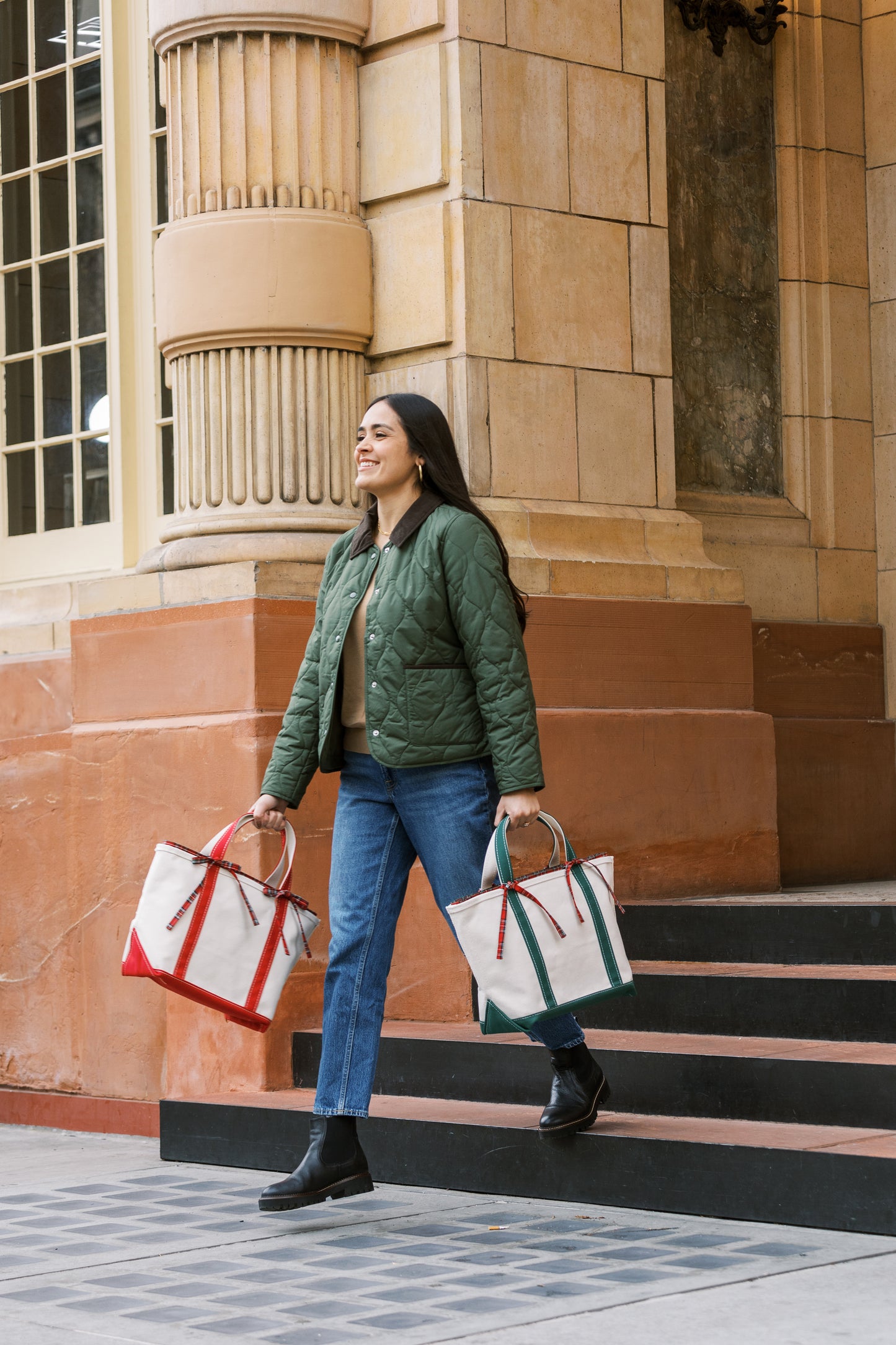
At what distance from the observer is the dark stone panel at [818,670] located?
27.9 ft

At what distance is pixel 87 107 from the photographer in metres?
9.20

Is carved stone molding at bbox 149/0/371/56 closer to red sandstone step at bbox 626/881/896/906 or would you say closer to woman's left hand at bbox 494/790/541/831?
red sandstone step at bbox 626/881/896/906

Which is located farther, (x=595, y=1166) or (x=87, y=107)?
(x=87, y=107)

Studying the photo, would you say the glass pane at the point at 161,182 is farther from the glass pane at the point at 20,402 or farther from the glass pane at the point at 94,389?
the glass pane at the point at 20,402

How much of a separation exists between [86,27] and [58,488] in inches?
82.0

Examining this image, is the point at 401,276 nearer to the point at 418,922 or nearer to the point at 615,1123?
the point at 418,922

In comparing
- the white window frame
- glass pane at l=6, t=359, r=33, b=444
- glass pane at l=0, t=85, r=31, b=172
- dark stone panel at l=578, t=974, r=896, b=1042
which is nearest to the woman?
dark stone panel at l=578, t=974, r=896, b=1042

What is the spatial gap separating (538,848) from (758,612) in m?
1.88

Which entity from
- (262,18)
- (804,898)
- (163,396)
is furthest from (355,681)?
(163,396)

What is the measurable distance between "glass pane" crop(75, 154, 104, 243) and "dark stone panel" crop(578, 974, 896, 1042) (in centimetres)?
451

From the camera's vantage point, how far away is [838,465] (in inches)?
351

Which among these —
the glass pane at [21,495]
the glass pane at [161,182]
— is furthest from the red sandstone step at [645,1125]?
the glass pane at [161,182]

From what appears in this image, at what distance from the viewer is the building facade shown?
7.36 metres

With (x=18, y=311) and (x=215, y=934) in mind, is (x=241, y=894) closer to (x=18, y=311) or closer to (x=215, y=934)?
(x=215, y=934)
